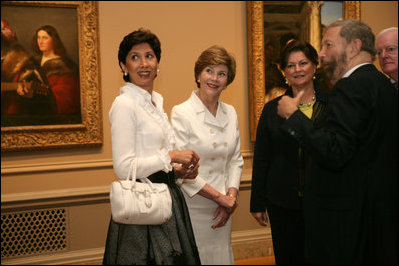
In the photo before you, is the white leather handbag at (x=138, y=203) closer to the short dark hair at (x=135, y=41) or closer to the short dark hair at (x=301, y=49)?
the short dark hair at (x=135, y=41)

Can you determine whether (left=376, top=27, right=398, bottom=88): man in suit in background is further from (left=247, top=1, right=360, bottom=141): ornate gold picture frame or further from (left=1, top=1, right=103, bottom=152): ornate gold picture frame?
(left=1, top=1, right=103, bottom=152): ornate gold picture frame

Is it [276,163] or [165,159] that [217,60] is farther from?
[165,159]

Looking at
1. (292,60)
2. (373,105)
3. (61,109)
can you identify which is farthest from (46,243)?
(373,105)

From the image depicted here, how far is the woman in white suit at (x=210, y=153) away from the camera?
2.95m

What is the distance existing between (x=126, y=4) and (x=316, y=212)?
3.22 meters

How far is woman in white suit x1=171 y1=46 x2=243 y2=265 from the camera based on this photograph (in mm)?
2947

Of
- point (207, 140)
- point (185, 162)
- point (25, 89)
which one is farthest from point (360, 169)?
point (25, 89)

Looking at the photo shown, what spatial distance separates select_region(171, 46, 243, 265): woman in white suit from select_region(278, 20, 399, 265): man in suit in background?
3.13 feet

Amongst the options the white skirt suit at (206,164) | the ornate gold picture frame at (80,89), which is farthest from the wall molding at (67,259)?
the white skirt suit at (206,164)

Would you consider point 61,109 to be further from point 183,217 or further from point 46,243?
point 183,217

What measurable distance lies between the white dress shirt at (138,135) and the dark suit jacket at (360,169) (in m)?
0.74

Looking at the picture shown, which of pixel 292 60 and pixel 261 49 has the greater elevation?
pixel 261 49

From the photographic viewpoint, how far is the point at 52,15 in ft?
13.8

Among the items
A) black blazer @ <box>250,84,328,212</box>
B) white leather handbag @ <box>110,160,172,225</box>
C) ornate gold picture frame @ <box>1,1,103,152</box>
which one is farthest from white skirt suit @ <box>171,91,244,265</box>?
ornate gold picture frame @ <box>1,1,103,152</box>
